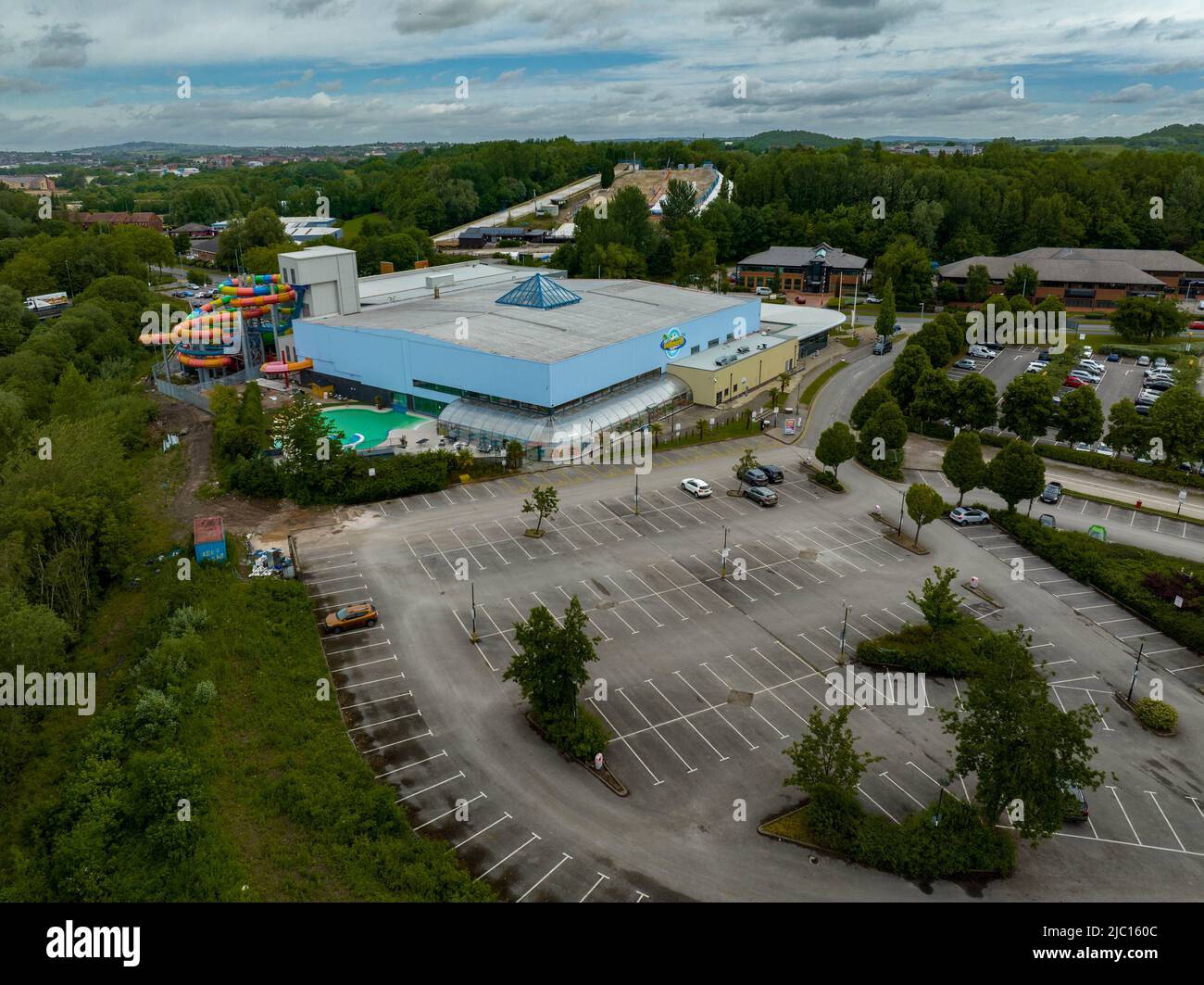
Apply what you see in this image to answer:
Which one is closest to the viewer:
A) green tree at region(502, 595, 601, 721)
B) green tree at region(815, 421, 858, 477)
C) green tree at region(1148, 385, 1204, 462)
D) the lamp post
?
green tree at region(502, 595, 601, 721)

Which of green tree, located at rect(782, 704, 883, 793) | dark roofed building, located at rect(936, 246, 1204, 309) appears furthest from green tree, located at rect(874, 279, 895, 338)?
green tree, located at rect(782, 704, 883, 793)

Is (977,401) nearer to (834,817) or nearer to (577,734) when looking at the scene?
(834,817)

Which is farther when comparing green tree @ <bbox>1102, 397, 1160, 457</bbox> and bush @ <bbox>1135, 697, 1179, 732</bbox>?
green tree @ <bbox>1102, 397, 1160, 457</bbox>

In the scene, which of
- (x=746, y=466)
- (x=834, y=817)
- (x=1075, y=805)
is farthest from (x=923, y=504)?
(x=834, y=817)

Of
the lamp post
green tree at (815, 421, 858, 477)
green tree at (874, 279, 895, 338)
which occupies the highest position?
green tree at (874, 279, 895, 338)

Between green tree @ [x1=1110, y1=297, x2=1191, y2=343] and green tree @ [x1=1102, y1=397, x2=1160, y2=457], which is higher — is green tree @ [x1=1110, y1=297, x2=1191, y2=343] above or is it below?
above

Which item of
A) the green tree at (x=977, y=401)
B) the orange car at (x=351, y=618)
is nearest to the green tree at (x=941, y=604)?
the orange car at (x=351, y=618)

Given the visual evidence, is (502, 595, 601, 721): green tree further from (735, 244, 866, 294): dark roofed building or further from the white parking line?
(735, 244, 866, 294): dark roofed building
